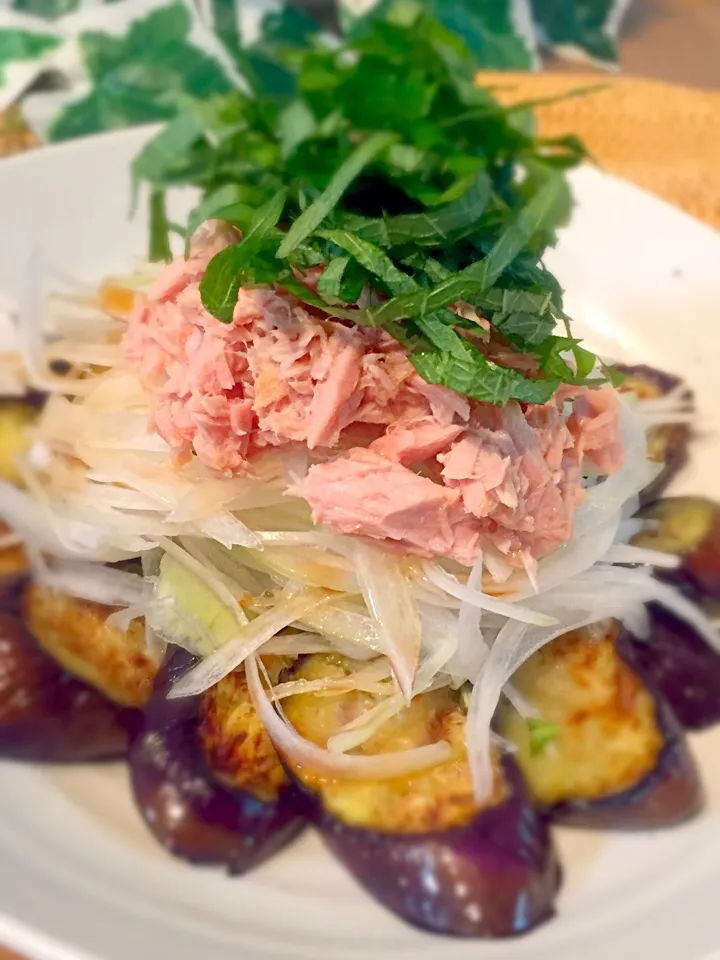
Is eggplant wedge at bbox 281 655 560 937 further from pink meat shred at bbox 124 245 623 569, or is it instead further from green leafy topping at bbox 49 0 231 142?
green leafy topping at bbox 49 0 231 142

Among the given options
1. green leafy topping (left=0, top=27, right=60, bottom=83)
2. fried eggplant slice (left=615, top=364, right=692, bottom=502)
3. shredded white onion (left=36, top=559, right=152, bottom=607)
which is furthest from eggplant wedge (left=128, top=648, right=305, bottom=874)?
green leafy topping (left=0, top=27, right=60, bottom=83)

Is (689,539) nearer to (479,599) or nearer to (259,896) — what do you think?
(479,599)

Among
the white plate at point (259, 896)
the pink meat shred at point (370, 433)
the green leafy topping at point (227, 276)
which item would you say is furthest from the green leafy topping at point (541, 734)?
the green leafy topping at point (227, 276)

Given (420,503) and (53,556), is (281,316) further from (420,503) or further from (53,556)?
(53,556)

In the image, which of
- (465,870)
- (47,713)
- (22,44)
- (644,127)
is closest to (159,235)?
(47,713)

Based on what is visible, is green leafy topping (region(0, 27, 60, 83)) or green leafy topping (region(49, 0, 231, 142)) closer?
green leafy topping (region(49, 0, 231, 142))

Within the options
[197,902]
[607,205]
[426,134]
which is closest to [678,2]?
[607,205]

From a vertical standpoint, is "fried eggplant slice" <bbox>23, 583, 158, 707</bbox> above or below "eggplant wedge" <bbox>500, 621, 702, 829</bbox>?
above

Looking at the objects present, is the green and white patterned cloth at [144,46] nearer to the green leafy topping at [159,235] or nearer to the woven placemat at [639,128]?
the woven placemat at [639,128]
